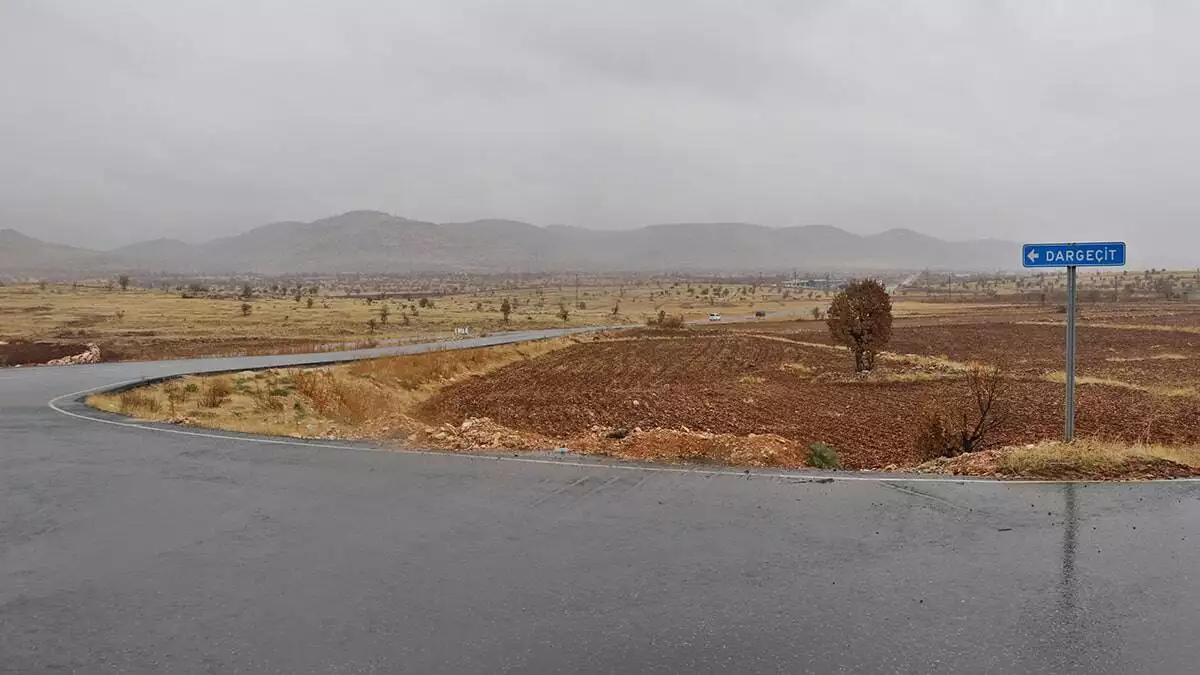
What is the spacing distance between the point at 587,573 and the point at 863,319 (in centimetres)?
3119

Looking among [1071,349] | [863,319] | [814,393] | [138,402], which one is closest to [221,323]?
[138,402]

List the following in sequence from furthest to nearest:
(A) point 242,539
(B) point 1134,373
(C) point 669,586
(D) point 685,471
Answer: (B) point 1134,373
(D) point 685,471
(A) point 242,539
(C) point 669,586

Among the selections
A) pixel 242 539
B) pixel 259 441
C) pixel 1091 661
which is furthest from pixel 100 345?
pixel 1091 661

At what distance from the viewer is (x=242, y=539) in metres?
7.84

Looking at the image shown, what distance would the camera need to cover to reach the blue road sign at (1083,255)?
970 cm

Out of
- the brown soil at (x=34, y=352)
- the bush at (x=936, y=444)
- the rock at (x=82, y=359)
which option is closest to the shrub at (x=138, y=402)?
the rock at (x=82, y=359)

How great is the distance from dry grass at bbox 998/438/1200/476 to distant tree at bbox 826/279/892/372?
24.7m

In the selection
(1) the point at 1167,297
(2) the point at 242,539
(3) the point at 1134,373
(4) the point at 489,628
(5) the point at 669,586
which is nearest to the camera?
(4) the point at 489,628

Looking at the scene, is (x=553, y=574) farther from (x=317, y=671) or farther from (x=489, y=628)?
(x=317, y=671)

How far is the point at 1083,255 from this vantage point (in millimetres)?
9875

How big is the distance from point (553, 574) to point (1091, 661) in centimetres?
396

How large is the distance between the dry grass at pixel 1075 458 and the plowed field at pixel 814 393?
4892 mm

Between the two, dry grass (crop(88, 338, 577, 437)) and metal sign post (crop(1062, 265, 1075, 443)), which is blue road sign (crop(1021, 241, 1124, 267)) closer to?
metal sign post (crop(1062, 265, 1075, 443))

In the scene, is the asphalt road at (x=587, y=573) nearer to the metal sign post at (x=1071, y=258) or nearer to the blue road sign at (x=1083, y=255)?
the metal sign post at (x=1071, y=258)
